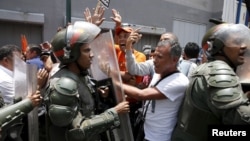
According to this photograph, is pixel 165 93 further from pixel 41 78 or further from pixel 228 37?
pixel 41 78

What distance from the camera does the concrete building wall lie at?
7.84 metres

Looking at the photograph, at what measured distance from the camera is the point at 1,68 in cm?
267

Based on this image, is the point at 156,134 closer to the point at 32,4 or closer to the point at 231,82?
the point at 231,82

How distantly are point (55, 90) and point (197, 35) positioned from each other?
496 inches

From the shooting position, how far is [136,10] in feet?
34.2

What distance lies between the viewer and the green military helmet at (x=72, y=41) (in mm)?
1793

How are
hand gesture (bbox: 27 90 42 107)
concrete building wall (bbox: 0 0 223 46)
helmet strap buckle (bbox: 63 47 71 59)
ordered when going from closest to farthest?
helmet strap buckle (bbox: 63 47 71 59) < hand gesture (bbox: 27 90 42 107) < concrete building wall (bbox: 0 0 223 46)

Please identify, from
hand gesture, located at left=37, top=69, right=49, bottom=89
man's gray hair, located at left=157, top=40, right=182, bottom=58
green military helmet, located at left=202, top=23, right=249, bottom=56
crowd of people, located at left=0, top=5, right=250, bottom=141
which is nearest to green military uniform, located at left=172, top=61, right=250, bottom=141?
crowd of people, located at left=0, top=5, right=250, bottom=141

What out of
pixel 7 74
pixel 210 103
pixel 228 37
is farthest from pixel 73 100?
pixel 7 74

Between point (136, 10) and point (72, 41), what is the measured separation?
8.97 metres

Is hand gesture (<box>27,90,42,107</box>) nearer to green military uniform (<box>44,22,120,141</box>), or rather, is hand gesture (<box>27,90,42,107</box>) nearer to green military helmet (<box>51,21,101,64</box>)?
green military uniform (<box>44,22,120,141</box>)

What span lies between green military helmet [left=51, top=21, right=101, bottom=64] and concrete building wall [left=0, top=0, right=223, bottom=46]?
6390 mm

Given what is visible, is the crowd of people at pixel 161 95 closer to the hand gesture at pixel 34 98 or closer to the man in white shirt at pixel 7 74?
the hand gesture at pixel 34 98

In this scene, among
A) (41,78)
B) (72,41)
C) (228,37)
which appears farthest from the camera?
(41,78)
